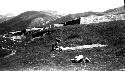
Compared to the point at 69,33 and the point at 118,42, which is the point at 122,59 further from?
the point at 69,33

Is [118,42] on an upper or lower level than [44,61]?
upper

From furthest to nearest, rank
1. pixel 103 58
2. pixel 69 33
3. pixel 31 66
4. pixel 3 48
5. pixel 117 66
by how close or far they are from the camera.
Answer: pixel 3 48
pixel 69 33
pixel 31 66
pixel 103 58
pixel 117 66

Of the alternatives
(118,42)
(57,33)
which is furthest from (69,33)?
(118,42)

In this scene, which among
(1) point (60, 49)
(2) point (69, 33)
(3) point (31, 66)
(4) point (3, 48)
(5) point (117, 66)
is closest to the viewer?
(5) point (117, 66)

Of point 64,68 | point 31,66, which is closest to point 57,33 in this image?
point 31,66

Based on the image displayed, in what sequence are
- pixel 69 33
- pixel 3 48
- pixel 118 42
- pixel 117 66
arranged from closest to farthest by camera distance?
1. pixel 117 66
2. pixel 118 42
3. pixel 69 33
4. pixel 3 48

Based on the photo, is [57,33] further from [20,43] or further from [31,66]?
[31,66]

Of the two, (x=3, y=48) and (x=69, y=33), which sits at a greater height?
(x=69, y=33)

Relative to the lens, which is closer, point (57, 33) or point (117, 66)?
point (117, 66)

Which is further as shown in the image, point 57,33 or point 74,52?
point 57,33
